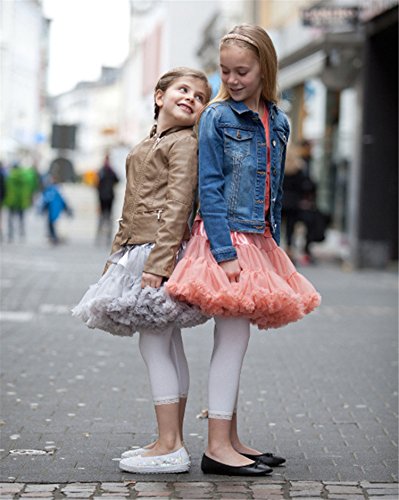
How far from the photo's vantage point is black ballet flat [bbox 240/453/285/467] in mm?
5961

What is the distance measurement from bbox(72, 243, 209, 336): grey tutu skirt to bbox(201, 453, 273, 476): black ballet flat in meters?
0.57

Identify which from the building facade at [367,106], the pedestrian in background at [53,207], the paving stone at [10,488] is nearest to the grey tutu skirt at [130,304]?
the paving stone at [10,488]

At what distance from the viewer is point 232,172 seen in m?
5.74

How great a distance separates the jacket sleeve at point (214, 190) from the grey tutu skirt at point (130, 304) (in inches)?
10.9

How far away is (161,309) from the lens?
5664 mm

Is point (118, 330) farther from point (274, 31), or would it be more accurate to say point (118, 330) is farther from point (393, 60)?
point (274, 31)

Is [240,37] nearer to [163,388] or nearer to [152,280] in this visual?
[152,280]

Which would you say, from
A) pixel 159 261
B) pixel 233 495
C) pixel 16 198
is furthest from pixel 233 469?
pixel 16 198

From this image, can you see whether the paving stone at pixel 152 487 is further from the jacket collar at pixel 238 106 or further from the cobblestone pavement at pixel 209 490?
the jacket collar at pixel 238 106

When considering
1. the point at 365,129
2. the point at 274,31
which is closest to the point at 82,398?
the point at 365,129

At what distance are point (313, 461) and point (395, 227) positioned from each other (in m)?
15.6

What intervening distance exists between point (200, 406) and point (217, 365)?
6.27ft

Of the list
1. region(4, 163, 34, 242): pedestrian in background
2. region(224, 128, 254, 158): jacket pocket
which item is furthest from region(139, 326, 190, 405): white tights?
region(4, 163, 34, 242): pedestrian in background

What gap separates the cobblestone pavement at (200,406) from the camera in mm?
5680
